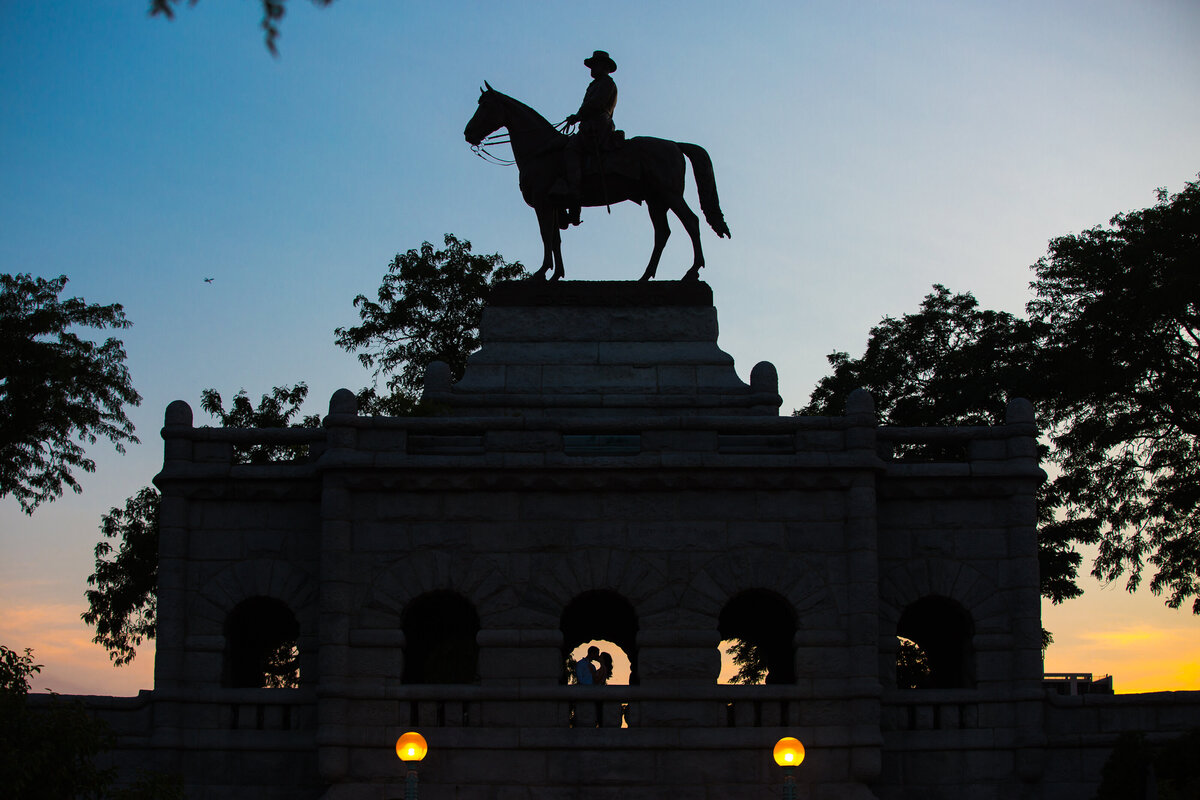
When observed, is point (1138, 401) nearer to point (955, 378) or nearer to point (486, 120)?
point (955, 378)

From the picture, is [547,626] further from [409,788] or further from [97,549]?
[97,549]

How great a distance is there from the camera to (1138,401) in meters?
40.4

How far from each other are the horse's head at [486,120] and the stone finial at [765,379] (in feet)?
22.7

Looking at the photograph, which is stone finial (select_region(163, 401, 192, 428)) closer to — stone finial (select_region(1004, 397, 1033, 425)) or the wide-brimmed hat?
the wide-brimmed hat

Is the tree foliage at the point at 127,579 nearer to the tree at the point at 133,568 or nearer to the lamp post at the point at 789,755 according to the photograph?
the tree at the point at 133,568

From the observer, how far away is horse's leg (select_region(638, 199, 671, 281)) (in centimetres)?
3098

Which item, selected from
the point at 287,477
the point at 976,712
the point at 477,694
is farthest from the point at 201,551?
the point at 976,712

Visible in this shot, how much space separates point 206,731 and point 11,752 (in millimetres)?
6523

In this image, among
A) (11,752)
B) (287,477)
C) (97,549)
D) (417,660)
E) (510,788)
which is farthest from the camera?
(97,549)

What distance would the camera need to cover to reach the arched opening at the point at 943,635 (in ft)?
88.8

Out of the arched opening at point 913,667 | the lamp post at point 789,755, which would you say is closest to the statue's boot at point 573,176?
the lamp post at point 789,755

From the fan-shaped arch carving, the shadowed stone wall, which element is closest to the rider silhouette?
the shadowed stone wall

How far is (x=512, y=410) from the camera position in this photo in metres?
29.3

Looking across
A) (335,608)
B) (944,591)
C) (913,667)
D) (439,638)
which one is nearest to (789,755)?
(944,591)
